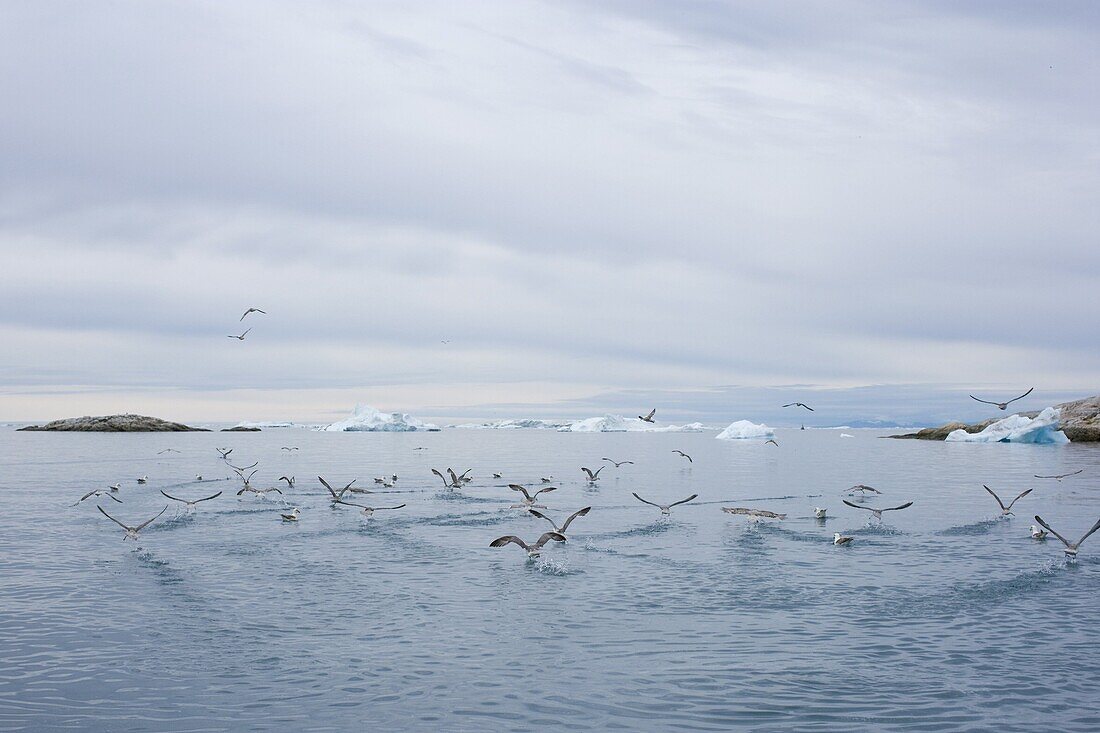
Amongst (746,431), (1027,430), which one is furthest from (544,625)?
(746,431)

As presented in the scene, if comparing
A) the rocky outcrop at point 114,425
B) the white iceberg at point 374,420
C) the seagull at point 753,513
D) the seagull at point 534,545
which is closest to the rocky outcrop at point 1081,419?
the seagull at point 753,513

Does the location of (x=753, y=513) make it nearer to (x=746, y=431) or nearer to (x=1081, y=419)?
(x=1081, y=419)

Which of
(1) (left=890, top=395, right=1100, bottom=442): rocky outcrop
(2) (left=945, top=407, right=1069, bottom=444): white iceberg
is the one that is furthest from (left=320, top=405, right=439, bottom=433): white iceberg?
(1) (left=890, top=395, right=1100, bottom=442): rocky outcrop

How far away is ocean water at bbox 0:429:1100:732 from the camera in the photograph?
11.6 meters

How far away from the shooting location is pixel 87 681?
1270cm

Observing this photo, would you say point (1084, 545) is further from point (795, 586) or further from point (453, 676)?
point (453, 676)

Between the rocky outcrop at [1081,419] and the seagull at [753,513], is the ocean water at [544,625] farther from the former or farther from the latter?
the rocky outcrop at [1081,419]

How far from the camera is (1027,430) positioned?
101 m

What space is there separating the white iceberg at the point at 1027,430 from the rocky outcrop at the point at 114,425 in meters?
161

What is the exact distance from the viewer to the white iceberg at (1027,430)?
95044mm

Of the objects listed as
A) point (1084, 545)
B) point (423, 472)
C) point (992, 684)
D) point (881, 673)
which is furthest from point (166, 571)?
point (423, 472)

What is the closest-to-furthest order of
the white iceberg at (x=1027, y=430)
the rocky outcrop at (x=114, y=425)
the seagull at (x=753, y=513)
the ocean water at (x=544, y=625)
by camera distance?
1. the ocean water at (x=544, y=625)
2. the seagull at (x=753, y=513)
3. the white iceberg at (x=1027, y=430)
4. the rocky outcrop at (x=114, y=425)

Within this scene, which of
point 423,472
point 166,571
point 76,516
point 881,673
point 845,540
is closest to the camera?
point 881,673

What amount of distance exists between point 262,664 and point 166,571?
9.47 m
